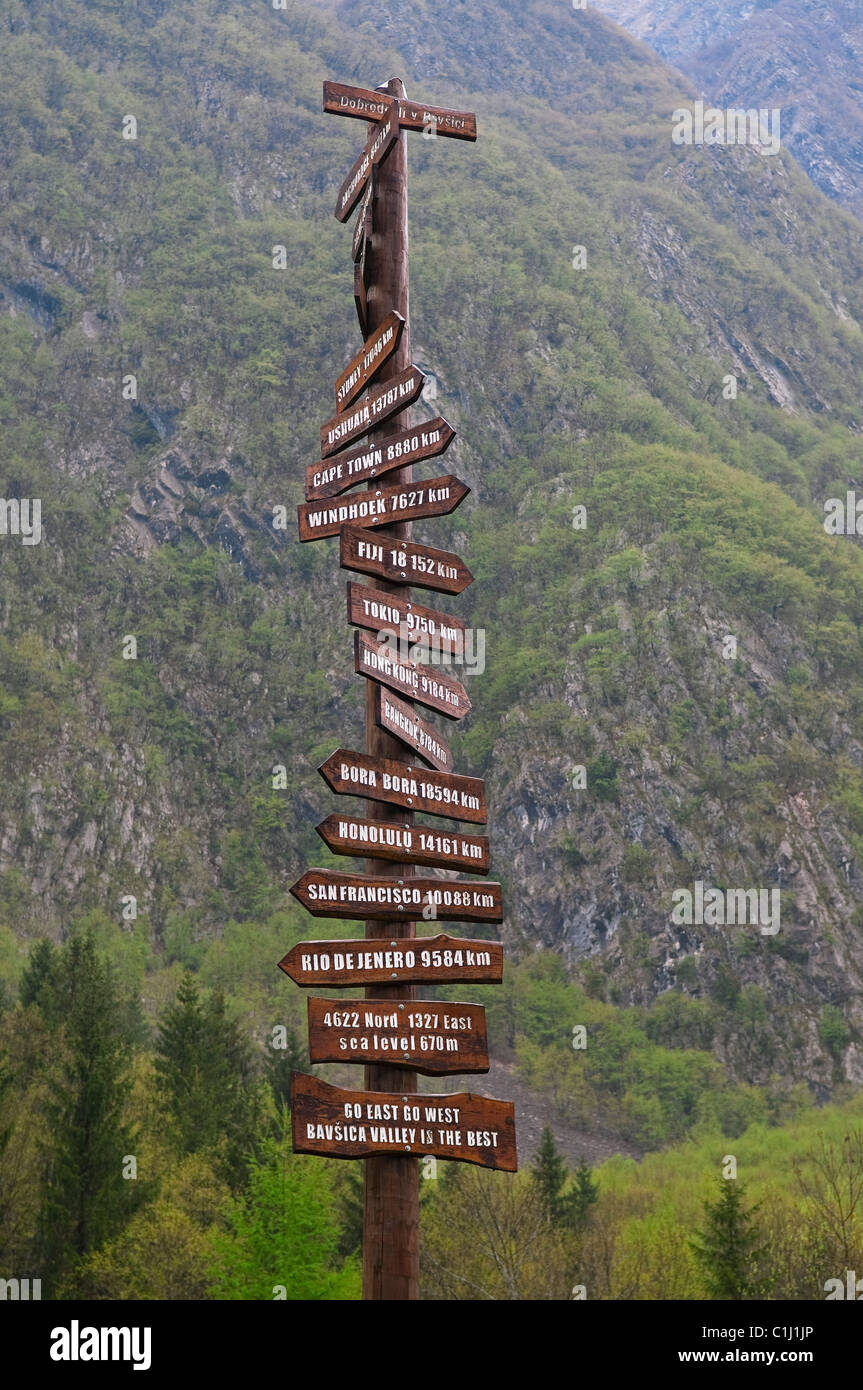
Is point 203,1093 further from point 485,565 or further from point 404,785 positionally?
point 485,565

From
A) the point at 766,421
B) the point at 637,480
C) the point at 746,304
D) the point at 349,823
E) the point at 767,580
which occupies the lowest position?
the point at 349,823

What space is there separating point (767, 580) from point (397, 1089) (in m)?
138

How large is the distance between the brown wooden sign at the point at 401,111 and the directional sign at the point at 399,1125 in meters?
7.70

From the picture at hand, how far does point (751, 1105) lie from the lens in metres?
103

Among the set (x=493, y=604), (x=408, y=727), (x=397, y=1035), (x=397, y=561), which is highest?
(x=493, y=604)

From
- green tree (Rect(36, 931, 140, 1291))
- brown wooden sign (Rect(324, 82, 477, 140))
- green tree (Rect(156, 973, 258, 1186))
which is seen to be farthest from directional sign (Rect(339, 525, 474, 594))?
green tree (Rect(156, 973, 258, 1186))

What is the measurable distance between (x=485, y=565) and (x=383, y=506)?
468ft

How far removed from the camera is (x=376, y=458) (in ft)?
39.8

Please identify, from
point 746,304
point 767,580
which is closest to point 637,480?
point 767,580

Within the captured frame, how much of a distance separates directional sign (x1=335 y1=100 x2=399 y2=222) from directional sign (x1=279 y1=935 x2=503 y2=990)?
5.87 metres

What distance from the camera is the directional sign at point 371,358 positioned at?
12047 mm

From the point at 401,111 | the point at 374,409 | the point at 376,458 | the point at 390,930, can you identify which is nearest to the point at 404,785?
the point at 390,930
